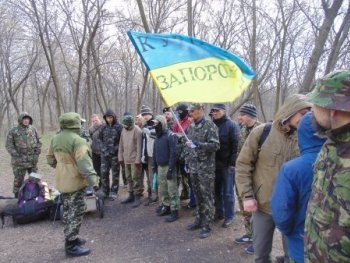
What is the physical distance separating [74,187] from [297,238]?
304 cm

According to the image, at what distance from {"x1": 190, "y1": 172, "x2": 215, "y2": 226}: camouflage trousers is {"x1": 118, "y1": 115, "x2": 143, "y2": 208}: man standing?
1.93m

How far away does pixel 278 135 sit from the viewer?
122 inches

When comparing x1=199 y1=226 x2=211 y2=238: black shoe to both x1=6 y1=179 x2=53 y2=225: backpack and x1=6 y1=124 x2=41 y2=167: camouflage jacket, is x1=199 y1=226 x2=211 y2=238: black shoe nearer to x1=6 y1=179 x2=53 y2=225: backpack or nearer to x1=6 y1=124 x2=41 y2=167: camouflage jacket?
x1=6 y1=179 x2=53 y2=225: backpack

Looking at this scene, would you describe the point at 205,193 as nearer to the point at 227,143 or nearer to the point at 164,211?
the point at 227,143

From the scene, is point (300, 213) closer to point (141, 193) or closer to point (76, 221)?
point (76, 221)

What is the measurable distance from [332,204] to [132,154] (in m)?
5.58

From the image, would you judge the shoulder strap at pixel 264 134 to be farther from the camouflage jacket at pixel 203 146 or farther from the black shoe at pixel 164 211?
the black shoe at pixel 164 211

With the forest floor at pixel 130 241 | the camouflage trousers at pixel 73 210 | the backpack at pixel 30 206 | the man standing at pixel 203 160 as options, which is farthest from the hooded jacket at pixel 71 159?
the backpack at pixel 30 206

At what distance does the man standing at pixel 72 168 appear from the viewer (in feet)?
14.7

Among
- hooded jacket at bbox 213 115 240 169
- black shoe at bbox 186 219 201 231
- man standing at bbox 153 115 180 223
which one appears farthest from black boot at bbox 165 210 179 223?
hooded jacket at bbox 213 115 240 169

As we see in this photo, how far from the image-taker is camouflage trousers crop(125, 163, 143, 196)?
7.04 meters

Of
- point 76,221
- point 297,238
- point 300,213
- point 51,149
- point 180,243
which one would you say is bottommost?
point 180,243

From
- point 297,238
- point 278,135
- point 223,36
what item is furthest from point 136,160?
point 223,36

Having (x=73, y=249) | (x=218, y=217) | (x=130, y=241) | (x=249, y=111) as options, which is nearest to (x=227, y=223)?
(x=218, y=217)
